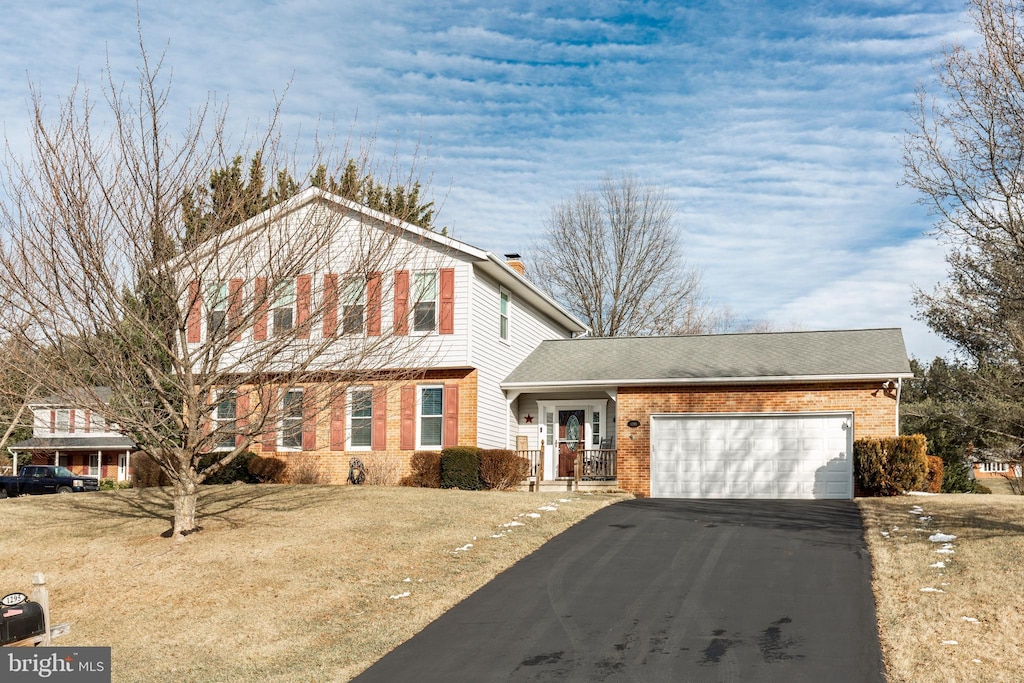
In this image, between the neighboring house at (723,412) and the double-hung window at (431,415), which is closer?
the neighboring house at (723,412)

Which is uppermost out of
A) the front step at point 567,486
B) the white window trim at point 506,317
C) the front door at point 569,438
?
the white window trim at point 506,317

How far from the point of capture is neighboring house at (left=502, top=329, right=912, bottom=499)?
22.2 metres

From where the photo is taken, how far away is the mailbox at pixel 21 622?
9.62 metres

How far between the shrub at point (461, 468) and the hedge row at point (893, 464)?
867 centimetres

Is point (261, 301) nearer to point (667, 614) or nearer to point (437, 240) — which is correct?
point (667, 614)

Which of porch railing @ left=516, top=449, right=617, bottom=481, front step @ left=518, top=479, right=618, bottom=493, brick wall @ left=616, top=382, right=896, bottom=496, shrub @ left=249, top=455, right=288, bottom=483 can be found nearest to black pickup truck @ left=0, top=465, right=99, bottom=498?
shrub @ left=249, top=455, right=288, bottom=483

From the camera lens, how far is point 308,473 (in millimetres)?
24375

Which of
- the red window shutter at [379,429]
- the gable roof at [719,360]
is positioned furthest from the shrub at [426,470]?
the gable roof at [719,360]

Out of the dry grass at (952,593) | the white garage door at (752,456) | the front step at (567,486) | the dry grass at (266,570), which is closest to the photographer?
the dry grass at (952,593)

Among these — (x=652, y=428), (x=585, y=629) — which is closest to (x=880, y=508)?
(x=652, y=428)

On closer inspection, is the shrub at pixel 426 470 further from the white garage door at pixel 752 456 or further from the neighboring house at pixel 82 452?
the neighboring house at pixel 82 452

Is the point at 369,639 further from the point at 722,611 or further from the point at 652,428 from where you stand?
the point at 652,428

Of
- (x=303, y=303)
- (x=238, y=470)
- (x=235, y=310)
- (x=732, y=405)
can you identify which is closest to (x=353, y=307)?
(x=303, y=303)

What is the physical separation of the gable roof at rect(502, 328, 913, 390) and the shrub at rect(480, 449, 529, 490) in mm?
2819
